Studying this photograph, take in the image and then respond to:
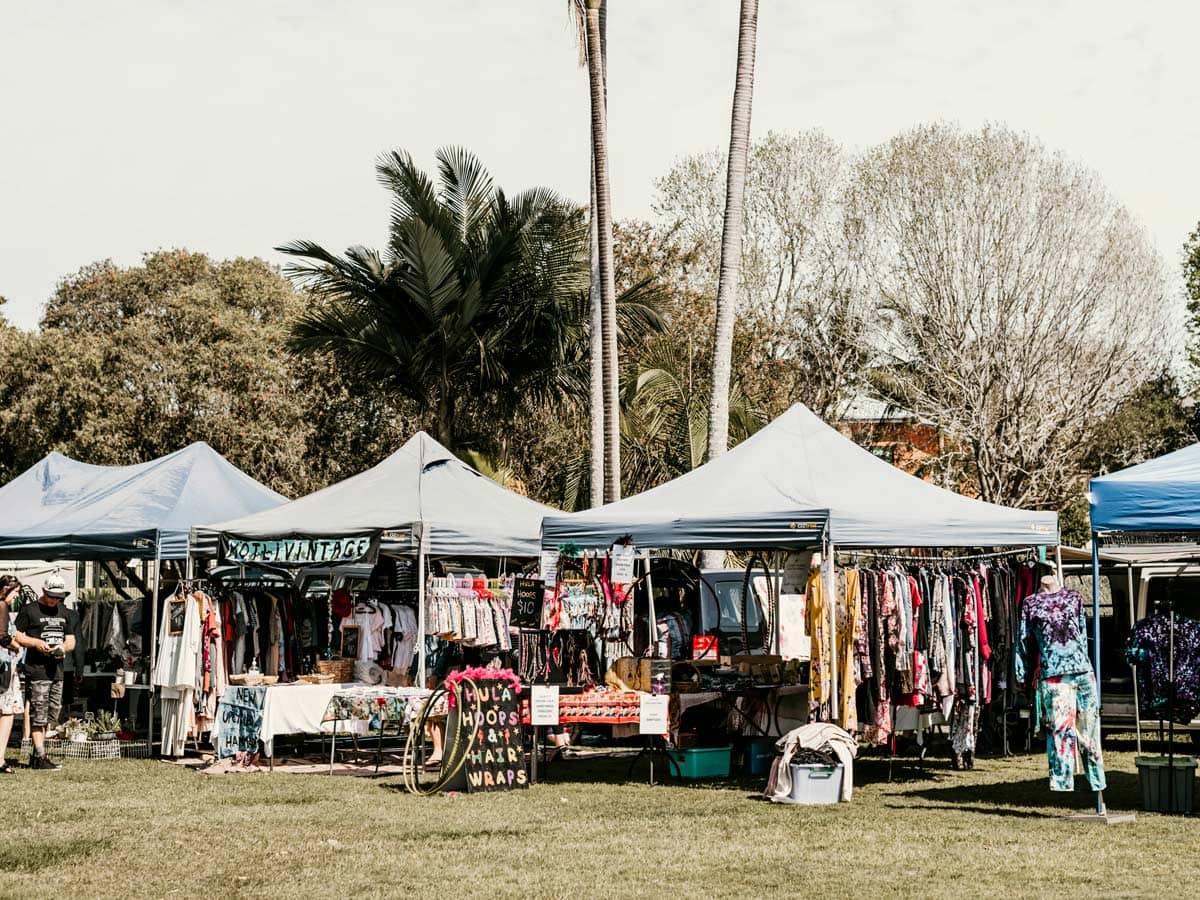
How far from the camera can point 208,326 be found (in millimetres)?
34531

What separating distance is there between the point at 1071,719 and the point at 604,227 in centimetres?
1133

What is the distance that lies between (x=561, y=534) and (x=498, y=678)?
1.52 meters

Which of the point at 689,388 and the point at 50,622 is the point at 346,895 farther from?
the point at 689,388

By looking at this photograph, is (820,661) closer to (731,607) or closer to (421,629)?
(421,629)

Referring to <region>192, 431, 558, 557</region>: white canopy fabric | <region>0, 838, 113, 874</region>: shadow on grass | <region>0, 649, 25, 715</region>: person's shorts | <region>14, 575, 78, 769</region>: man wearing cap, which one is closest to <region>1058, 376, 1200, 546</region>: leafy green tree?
<region>192, 431, 558, 557</region>: white canopy fabric

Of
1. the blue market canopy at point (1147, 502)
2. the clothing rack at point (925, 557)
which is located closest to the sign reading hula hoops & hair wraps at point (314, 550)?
the clothing rack at point (925, 557)

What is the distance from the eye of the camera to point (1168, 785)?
10422 millimetres

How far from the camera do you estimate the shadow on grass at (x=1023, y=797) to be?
1066cm

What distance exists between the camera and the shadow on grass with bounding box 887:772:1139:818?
10.7 m

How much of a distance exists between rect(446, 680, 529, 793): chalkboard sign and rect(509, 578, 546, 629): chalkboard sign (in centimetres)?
218

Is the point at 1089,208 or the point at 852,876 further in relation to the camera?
the point at 1089,208

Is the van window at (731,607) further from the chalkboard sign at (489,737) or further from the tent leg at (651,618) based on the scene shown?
the chalkboard sign at (489,737)

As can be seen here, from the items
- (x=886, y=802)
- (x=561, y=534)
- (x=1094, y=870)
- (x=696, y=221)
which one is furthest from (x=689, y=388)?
(x=1094, y=870)

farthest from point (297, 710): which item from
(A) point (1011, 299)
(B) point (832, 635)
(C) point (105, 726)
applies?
(A) point (1011, 299)
